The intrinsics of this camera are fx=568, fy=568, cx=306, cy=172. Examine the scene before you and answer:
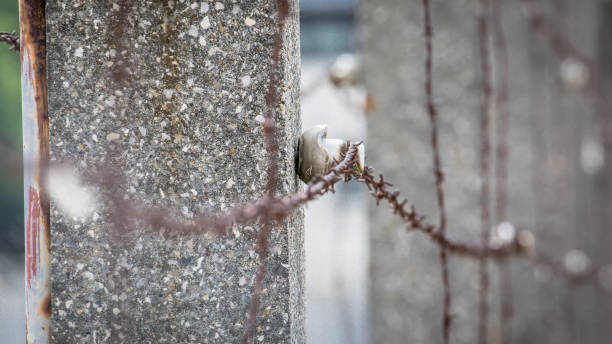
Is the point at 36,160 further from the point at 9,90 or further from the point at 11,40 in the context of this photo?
the point at 9,90

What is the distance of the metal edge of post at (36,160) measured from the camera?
1008 millimetres

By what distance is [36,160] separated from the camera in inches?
40.0

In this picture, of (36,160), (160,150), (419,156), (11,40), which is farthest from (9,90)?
(160,150)

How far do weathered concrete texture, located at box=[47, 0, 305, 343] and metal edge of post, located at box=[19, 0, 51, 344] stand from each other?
31mm

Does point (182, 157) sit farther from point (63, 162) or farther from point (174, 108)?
point (63, 162)

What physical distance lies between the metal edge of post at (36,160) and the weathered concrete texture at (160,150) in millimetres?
31

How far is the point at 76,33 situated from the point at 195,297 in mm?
502

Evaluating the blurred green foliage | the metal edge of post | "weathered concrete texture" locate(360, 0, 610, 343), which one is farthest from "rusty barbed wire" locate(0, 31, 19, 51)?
the blurred green foliage

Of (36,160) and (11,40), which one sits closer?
(36,160)

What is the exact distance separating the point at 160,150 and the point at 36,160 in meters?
0.23

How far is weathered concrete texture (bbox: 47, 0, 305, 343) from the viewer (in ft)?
3.21

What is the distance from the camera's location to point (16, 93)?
5.90 metres

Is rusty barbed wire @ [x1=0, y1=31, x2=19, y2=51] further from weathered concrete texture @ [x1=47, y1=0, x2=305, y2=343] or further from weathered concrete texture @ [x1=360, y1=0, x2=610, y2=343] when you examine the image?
weathered concrete texture @ [x1=360, y1=0, x2=610, y2=343]

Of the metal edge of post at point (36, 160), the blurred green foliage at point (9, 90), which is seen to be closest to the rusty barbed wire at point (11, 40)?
the metal edge of post at point (36, 160)
